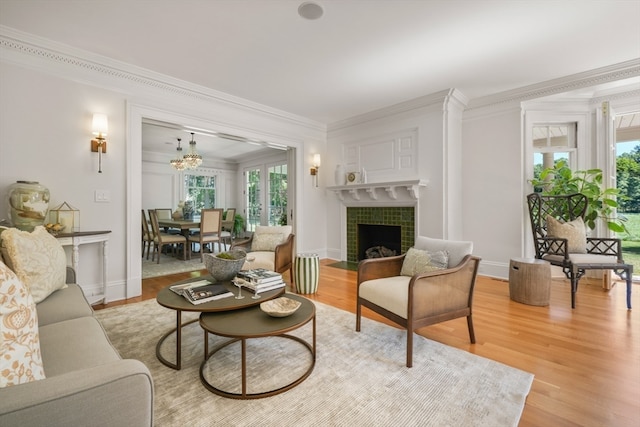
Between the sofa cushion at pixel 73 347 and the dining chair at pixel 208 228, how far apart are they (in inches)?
150

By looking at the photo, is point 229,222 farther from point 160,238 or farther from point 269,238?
point 269,238

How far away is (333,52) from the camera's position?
2.96 metres

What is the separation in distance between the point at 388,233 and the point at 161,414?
165 inches

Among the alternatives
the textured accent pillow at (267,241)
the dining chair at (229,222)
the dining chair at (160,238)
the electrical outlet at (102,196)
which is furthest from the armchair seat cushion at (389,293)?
the dining chair at (229,222)

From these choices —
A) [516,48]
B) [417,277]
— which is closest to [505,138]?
[516,48]

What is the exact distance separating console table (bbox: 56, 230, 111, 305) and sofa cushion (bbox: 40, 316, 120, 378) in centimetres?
150

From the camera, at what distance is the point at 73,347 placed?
126 centimetres

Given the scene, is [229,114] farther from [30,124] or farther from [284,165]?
[284,165]

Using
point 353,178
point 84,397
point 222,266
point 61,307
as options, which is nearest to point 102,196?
point 61,307

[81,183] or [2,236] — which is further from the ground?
[81,183]

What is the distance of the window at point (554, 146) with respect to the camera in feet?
13.3

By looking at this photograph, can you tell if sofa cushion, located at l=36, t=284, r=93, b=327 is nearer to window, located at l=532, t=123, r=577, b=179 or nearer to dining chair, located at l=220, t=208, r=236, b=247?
dining chair, located at l=220, t=208, r=236, b=247

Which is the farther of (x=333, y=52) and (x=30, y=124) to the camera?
(x=333, y=52)

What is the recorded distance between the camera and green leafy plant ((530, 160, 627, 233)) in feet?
11.8
